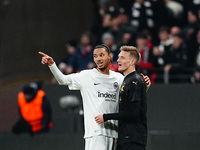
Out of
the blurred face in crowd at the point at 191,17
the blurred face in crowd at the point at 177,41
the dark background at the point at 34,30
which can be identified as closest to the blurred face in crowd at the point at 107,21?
the blurred face in crowd at the point at 191,17

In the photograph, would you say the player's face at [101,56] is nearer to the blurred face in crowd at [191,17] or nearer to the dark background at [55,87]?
the dark background at [55,87]

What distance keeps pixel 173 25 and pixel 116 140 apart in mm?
5976

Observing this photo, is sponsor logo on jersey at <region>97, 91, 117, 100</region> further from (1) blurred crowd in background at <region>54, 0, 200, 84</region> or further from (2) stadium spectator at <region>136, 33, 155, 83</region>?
(2) stadium spectator at <region>136, 33, 155, 83</region>

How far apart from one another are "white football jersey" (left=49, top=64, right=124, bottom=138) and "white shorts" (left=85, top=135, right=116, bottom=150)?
2.0 inches

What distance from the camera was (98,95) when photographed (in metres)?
7.54

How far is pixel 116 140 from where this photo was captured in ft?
24.7

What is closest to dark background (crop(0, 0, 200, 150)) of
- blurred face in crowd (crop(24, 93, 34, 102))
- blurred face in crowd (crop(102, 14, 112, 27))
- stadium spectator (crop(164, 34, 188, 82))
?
stadium spectator (crop(164, 34, 188, 82))

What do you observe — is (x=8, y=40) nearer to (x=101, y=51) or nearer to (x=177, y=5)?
(x=177, y=5)

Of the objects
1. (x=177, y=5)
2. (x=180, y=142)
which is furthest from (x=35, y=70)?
(x=180, y=142)

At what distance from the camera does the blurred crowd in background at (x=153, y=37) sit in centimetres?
1167

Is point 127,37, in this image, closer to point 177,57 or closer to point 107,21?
point 177,57

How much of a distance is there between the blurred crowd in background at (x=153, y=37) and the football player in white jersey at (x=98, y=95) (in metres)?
3.79

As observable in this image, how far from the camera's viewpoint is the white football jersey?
24.5ft

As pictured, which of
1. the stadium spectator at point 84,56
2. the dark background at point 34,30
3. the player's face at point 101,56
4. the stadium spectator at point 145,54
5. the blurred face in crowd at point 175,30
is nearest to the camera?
the player's face at point 101,56
